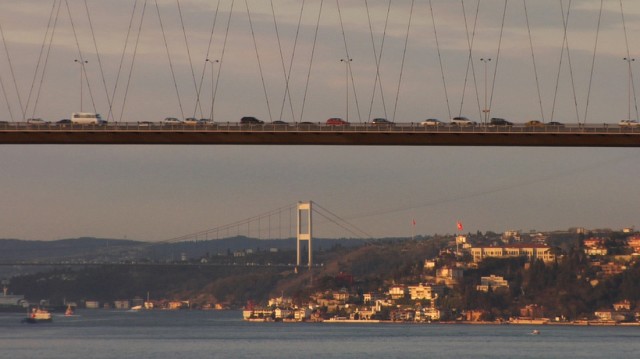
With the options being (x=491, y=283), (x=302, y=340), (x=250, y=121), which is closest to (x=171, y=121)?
(x=250, y=121)

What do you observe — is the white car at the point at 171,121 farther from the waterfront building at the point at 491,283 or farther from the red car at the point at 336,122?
the waterfront building at the point at 491,283

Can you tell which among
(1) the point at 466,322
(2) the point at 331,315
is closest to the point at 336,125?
(1) the point at 466,322

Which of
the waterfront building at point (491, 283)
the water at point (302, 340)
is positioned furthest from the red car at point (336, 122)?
the waterfront building at point (491, 283)

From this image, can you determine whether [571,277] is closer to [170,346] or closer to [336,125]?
[170,346]

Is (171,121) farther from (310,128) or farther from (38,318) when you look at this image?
(38,318)

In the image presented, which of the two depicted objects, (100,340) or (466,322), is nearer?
(100,340)
